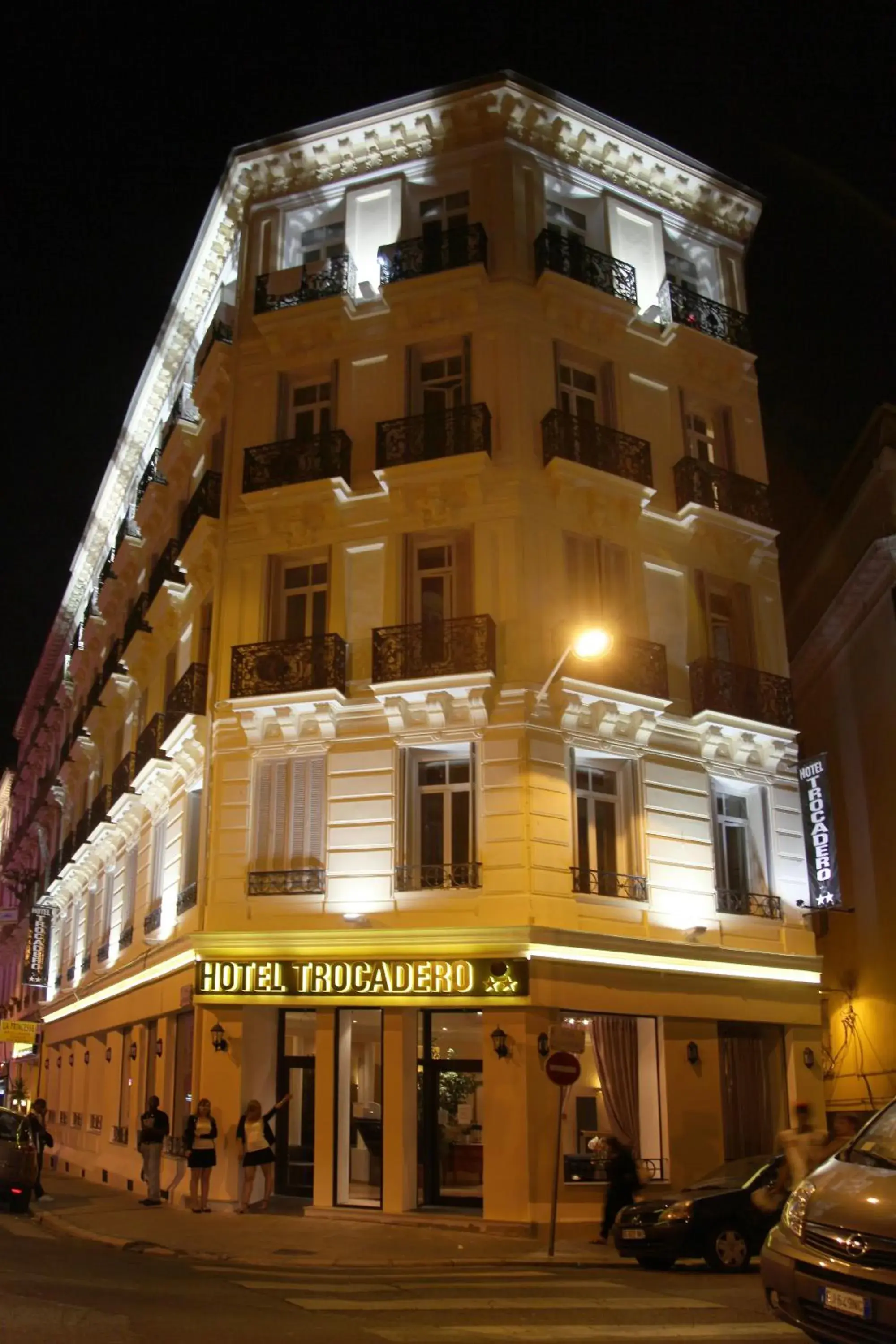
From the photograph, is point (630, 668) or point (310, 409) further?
point (310, 409)

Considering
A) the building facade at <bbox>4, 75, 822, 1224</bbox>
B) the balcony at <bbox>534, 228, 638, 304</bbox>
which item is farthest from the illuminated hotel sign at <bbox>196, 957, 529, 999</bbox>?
the balcony at <bbox>534, 228, 638, 304</bbox>

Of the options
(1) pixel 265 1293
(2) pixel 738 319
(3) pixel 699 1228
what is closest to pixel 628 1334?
(1) pixel 265 1293

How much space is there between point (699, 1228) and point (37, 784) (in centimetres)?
4009

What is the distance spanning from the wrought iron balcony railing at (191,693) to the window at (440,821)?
14.1ft

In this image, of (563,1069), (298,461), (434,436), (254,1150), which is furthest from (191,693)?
(563,1069)

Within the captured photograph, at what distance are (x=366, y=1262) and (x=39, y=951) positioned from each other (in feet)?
89.4

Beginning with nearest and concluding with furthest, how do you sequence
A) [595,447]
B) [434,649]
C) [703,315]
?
[434,649], [595,447], [703,315]

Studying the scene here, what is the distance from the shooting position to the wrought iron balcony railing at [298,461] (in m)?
21.4

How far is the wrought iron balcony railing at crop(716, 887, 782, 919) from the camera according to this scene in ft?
67.6

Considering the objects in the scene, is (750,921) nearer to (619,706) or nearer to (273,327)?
(619,706)

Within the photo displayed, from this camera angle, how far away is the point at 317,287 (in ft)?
75.2

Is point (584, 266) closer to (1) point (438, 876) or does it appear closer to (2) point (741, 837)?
(2) point (741, 837)

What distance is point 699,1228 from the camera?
537 inches

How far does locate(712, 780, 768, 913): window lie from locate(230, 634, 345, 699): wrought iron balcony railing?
6950 millimetres
